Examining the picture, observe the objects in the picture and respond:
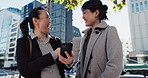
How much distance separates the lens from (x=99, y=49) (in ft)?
5.45

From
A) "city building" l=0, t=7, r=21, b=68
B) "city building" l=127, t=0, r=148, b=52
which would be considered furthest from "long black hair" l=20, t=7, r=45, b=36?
"city building" l=0, t=7, r=21, b=68

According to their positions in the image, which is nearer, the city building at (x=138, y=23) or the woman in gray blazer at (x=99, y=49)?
the woman in gray blazer at (x=99, y=49)

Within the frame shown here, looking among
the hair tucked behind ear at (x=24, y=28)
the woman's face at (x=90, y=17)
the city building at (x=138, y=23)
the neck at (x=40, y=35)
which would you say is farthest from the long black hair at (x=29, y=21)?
the city building at (x=138, y=23)

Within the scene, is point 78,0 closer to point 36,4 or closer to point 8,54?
point 36,4

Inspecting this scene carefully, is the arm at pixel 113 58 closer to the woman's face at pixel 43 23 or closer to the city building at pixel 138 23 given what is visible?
the woman's face at pixel 43 23

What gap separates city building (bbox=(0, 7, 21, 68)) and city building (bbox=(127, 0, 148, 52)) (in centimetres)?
5353

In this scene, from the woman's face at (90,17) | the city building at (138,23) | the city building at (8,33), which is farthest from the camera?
the city building at (8,33)

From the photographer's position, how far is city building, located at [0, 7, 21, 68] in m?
68.6

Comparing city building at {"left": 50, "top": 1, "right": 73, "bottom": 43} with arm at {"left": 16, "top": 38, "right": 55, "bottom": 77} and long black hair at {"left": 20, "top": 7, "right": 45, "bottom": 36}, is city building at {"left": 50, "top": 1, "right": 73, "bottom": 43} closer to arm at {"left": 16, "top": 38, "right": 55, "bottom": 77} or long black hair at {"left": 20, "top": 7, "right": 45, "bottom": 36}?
long black hair at {"left": 20, "top": 7, "right": 45, "bottom": 36}

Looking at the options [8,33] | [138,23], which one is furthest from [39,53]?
[8,33]

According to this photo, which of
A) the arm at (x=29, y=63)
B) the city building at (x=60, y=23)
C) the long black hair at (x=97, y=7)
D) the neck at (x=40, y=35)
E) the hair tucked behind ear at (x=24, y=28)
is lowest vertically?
the arm at (x=29, y=63)

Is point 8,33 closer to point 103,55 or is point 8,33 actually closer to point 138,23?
point 138,23

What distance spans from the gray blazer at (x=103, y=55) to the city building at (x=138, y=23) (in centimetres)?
5040

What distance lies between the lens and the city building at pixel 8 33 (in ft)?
225
